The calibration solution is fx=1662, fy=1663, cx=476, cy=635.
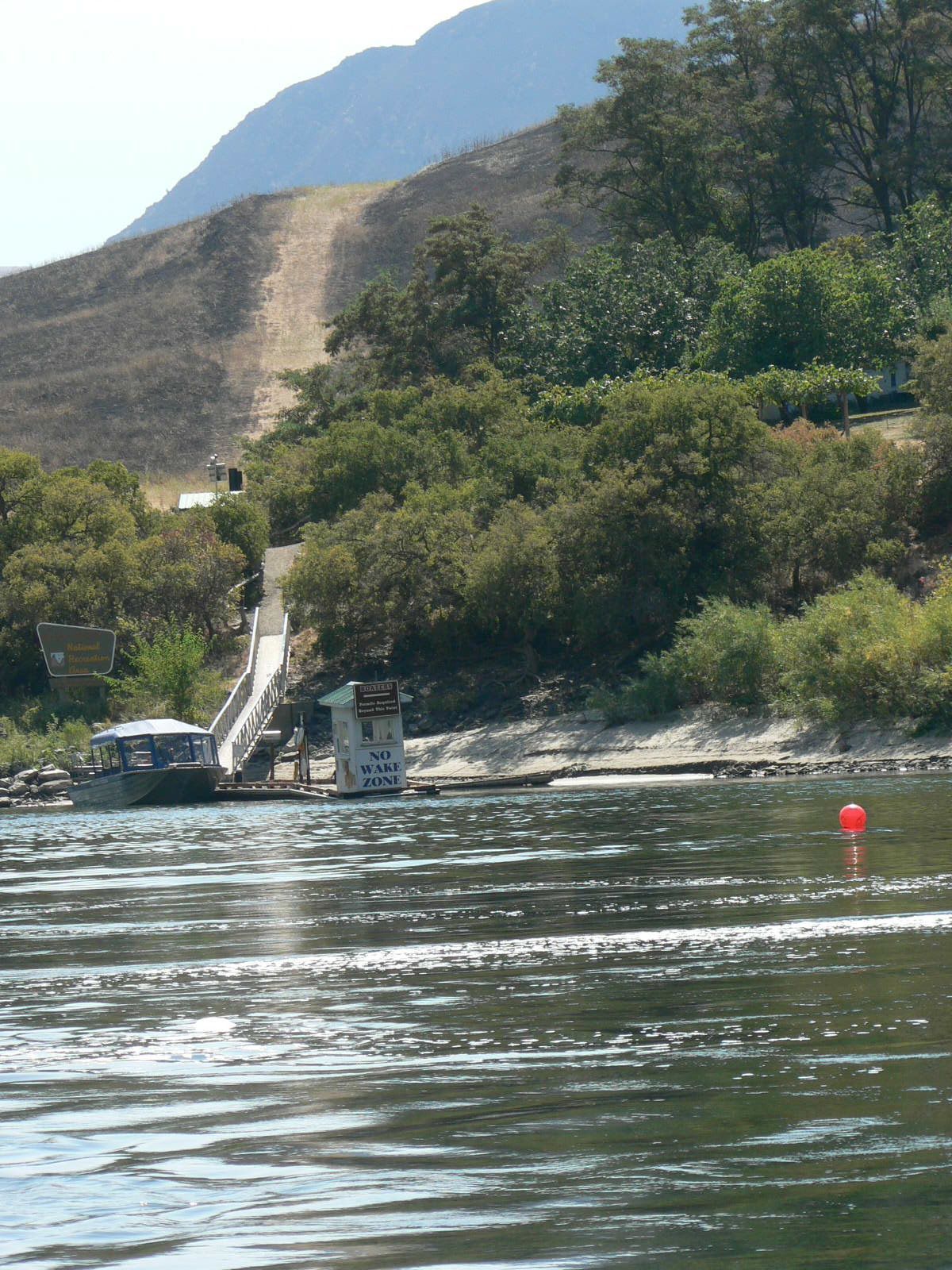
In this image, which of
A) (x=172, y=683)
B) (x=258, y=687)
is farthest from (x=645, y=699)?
(x=172, y=683)

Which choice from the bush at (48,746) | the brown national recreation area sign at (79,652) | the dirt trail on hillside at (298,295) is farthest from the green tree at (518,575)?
the dirt trail on hillside at (298,295)

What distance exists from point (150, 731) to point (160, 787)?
1.87 meters

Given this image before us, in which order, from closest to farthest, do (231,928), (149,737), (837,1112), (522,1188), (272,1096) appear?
(522,1188) < (837,1112) < (272,1096) < (231,928) < (149,737)

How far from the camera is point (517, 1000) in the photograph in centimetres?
1291

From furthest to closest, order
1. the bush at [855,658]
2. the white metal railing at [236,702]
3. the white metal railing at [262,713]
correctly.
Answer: the white metal railing at [236,702]
the white metal railing at [262,713]
the bush at [855,658]

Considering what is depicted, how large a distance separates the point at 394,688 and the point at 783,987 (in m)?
31.6

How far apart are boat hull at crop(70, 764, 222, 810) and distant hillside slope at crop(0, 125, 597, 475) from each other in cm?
6667

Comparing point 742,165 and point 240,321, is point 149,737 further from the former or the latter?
point 240,321

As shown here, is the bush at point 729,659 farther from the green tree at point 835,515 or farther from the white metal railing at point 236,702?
the white metal railing at point 236,702

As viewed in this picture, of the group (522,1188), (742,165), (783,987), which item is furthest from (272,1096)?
(742,165)

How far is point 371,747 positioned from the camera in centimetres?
4475

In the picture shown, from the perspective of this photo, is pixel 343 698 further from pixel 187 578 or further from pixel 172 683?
pixel 187 578

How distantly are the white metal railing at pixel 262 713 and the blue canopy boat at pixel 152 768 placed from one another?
10.7ft

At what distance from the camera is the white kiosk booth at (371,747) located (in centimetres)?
4422
